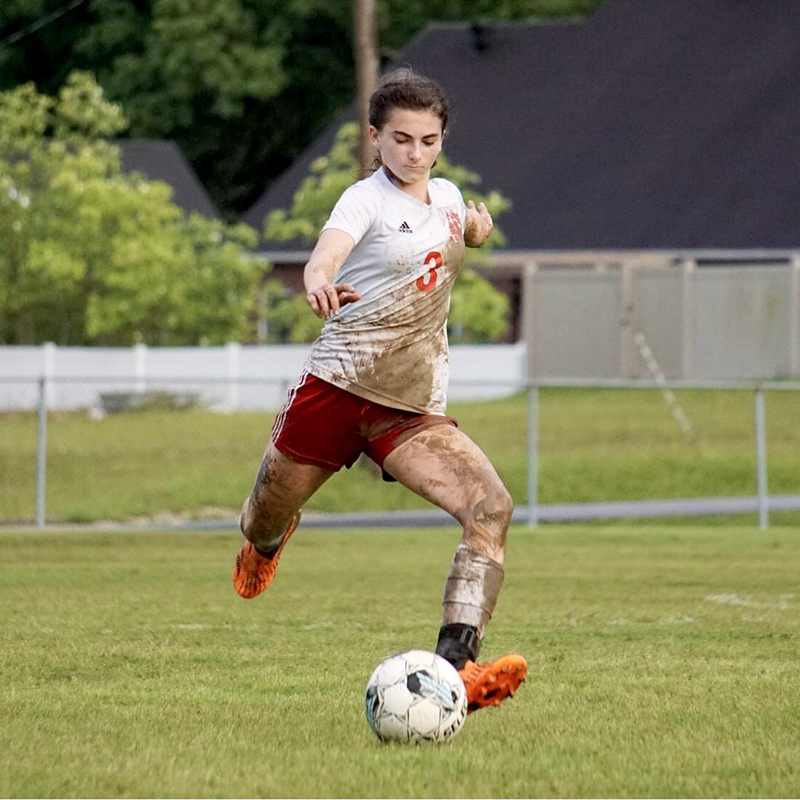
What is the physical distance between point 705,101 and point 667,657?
3745 cm

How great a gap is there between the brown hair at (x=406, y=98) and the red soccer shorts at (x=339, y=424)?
1.02 metres

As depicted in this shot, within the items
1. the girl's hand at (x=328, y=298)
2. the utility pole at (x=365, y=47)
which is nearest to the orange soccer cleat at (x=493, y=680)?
the girl's hand at (x=328, y=298)

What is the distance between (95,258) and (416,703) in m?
32.8

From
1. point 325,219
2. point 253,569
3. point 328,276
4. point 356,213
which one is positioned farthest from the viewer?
point 325,219

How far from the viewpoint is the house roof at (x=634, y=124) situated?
42.1 m

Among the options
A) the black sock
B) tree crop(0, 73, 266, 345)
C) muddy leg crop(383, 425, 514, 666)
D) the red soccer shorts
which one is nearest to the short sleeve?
the red soccer shorts

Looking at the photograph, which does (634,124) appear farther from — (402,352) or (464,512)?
(464,512)

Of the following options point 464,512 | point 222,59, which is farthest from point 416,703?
point 222,59

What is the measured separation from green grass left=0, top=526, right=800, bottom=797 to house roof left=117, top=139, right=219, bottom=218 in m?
37.8

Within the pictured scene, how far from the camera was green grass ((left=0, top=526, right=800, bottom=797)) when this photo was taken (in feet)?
16.9

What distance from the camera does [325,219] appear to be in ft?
115

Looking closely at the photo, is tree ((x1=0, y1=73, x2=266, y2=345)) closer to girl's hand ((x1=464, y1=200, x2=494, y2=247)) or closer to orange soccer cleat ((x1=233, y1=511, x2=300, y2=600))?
orange soccer cleat ((x1=233, y1=511, x2=300, y2=600))

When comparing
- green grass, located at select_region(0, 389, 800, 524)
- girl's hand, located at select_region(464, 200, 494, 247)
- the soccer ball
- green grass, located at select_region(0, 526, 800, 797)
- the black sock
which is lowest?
green grass, located at select_region(0, 389, 800, 524)

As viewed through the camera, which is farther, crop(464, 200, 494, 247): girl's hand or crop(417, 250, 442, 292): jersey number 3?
crop(464, 200, 494, 247): girl's hand
